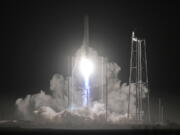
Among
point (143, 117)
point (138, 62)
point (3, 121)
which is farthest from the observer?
point (3, 121)

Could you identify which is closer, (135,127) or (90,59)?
(135,127)

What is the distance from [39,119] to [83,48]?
18793mm

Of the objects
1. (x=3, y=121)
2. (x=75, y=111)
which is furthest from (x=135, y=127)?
(x=3, y=121)

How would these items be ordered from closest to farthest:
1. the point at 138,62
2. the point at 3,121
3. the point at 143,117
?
the point at 138,62 → the point at 143,117 → the point at 3,121

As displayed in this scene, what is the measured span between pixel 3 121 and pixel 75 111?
71.6 feet

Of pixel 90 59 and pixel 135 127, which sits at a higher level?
pixel 90 59

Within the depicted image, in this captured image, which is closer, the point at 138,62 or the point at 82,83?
the point at 138,62

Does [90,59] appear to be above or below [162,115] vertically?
above

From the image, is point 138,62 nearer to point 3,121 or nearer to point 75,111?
point 75,111

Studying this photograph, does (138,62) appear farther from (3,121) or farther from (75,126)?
(3,121)

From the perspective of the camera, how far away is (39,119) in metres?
185

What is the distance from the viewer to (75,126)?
17700 centimetres

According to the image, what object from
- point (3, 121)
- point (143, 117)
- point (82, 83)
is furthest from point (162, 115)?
point (3, 121)

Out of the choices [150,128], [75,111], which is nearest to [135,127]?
[150,128]
